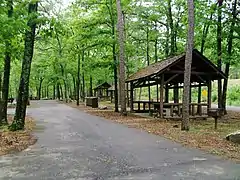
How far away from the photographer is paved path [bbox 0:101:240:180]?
530 centimetres

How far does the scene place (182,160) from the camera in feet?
21.3

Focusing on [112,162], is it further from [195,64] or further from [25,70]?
[195,64]

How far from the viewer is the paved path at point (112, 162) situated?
209 inches

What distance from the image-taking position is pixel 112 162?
20.6 feet

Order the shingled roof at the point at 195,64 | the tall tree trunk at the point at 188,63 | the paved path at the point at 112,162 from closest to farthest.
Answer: the paved path at the point at 112,162, the tall tree trunk at the point at 188,63, the shingled roof at the point at 195,64

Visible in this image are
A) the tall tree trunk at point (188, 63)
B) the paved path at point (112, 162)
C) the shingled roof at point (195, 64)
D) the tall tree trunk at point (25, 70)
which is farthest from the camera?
the shingled roof at point (195, 64)

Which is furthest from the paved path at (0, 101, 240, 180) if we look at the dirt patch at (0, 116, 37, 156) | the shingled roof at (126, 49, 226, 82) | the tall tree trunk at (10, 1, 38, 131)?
the shingled roof at (126, 49, 226, 82)

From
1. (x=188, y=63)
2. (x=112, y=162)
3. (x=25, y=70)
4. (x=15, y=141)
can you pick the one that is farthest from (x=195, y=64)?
(x=112, y=162)

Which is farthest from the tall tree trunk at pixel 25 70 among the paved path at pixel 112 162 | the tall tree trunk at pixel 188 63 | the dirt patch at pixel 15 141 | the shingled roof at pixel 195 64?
the shingled roof at pixel 195 64

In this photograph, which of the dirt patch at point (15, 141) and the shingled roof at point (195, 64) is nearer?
the dirt patch at point (15, 141)

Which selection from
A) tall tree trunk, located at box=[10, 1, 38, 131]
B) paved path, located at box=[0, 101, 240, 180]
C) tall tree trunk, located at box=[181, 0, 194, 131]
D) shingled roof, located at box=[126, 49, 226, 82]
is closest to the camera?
paved path, located at box=[0, 101, 240, 180]

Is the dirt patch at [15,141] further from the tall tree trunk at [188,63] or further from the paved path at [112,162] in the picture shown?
the tall tree trunk at [188,63]

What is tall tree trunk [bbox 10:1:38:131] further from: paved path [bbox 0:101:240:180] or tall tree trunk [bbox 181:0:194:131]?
tall tree trunk [bbox 181:0:194:131]

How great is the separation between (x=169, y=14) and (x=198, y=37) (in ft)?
9.89
